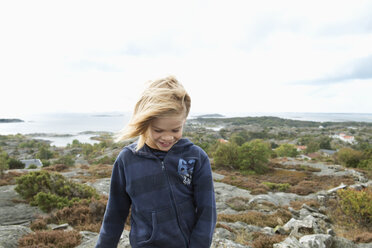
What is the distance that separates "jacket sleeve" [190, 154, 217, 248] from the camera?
1.29 m

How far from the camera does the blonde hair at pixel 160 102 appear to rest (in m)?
1.19

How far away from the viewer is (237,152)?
23.0 metres

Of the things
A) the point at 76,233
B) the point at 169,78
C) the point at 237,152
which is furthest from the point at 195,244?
the point at 237,152

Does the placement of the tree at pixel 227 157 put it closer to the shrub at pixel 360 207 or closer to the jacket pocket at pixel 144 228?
the shrub at pixel 360 207

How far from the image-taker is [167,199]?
1.33 meters

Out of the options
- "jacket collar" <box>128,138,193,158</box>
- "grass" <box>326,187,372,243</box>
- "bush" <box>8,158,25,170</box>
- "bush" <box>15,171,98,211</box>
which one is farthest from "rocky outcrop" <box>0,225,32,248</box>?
"bush" <box>8,158,25,170</box>

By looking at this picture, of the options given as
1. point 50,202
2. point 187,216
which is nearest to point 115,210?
point 187,216

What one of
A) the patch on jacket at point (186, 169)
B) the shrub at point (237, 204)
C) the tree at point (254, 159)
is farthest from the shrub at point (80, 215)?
the tree at point (254, 159)

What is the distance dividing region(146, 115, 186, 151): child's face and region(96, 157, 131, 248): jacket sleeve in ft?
1.23

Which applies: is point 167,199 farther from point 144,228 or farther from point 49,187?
point 49,187

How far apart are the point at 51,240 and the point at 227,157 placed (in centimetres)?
2059

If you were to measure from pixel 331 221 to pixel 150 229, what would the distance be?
827 centimetres

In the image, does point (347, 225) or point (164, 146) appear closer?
point (164, 146)

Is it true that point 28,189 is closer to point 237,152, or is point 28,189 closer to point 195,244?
point 195,244
